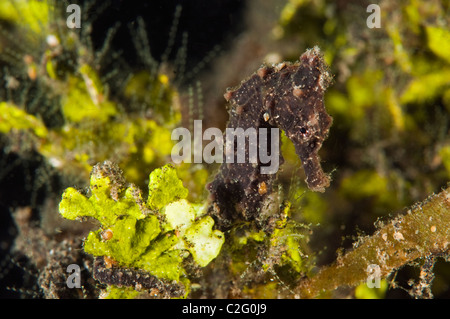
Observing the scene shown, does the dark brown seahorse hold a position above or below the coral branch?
→ above

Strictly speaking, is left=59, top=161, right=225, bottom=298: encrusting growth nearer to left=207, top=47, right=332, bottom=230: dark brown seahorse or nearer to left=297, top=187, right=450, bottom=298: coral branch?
left=207, top=47, right=332, bottom=230: dark brown seahorse

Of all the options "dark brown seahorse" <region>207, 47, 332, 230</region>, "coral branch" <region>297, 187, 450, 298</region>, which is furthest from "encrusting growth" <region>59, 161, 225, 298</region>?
"coral branch" <region>297, 187, 450, 298</region>

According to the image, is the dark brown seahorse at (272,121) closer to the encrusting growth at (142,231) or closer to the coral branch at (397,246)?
the encrusting growth at (142,231)

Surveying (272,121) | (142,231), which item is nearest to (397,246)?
(272,121)

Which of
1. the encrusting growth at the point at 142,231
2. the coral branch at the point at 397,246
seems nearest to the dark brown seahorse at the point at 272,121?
the encrusting growth at the point at 142,231
